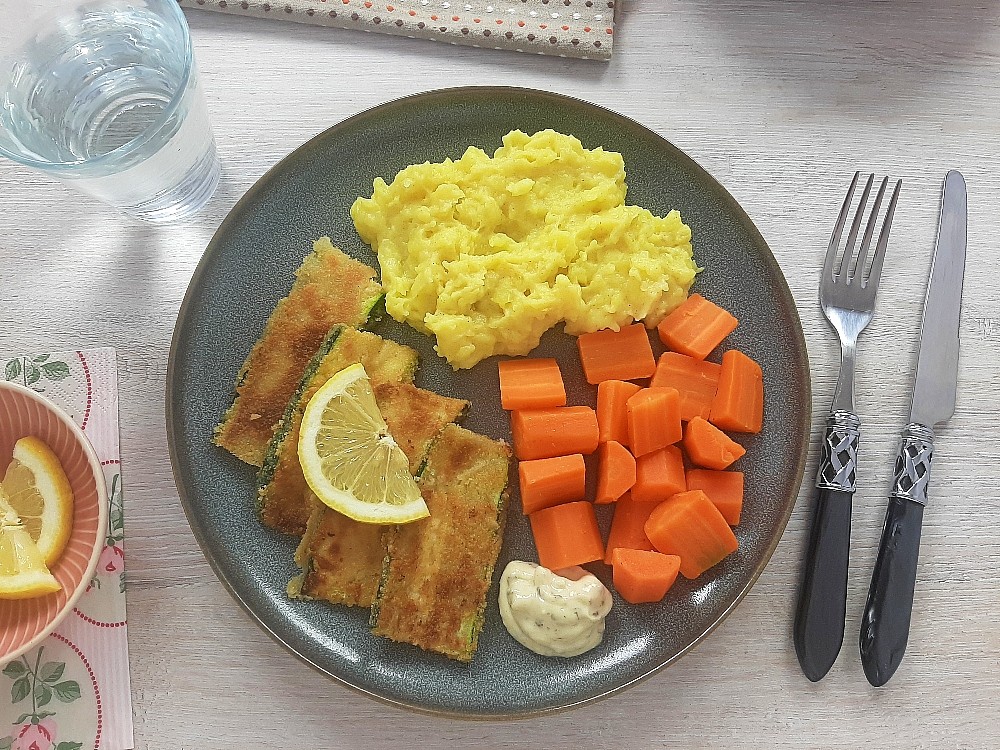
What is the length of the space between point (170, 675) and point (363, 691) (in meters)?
0.66

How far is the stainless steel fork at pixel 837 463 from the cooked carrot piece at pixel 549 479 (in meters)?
0.77

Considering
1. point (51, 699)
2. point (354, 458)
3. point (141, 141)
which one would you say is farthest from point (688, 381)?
point (51, 699)

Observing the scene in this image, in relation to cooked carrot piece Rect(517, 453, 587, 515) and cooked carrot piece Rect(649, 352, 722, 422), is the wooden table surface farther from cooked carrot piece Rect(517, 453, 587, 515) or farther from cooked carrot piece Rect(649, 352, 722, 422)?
cooked carrot piece Rect(517, 453, 587, 515)

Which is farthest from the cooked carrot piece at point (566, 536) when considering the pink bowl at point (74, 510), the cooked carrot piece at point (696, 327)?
the pink bowl at point (74, 510)

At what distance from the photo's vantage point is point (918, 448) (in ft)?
9.02

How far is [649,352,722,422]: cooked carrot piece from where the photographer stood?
2684 mm

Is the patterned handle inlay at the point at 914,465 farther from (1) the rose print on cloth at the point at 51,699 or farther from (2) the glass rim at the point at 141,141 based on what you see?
(1) the rose print on cloth at the point at 51,699

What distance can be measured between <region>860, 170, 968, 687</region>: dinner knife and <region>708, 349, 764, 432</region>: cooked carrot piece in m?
0.53

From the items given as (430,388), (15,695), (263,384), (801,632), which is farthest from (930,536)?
(15,695)

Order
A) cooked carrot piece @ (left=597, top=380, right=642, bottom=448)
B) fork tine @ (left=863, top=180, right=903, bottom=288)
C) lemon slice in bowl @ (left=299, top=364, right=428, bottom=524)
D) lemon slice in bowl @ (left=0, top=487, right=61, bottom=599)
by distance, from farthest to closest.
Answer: fork tine @ (left=863, top=180, right=903, bottom=288), cooked carrot piece @ (left=597, top=380, right=642, bottom=448), lemon slice in bowl @ (left=299, top=364, right=428, bottom=524), lemon slice in bowl @ (left=0, top=487, right=61, bottom=599)

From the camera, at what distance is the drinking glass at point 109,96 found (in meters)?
2.52

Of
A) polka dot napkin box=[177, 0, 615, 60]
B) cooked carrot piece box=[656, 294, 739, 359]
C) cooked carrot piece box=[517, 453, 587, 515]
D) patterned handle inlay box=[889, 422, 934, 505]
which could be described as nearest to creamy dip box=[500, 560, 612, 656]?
cooked carrot piece box=[517, 453, 587, 515]

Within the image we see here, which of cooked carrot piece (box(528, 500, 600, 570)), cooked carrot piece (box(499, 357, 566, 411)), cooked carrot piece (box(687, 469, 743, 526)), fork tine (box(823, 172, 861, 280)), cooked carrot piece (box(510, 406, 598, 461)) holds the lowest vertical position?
cooked carrot piece (box(528, 500, 600, 570))

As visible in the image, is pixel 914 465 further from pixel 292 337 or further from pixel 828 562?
pixel 292 337
